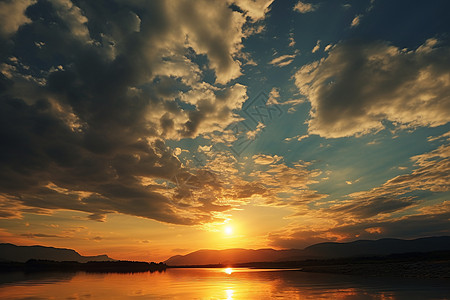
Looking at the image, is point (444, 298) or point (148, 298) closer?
point (444, 298)

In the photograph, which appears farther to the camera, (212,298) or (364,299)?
(212,298)

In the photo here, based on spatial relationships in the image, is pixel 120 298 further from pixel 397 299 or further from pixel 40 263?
pixel 40 263

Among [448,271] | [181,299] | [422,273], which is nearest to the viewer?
[181,299]

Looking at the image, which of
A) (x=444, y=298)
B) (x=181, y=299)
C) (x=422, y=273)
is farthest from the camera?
(x=422, y=273)

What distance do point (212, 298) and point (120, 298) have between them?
9.56 m

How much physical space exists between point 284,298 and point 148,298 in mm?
13630

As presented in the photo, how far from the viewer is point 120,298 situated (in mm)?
26734

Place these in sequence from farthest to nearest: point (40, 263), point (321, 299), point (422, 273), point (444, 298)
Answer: point (40, 263) < point (422, 273) < point (321, 299) < point (444, 298)

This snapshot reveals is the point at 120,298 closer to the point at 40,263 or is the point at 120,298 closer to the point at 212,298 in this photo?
the point at 212,298

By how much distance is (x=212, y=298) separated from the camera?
2597 centimetres

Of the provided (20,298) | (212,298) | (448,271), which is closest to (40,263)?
(20,298)

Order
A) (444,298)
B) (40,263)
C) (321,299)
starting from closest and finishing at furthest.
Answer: (444,298) < (321,299) < (40,263)

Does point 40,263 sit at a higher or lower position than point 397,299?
higher

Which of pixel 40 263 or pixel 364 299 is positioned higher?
pixel 40 263
